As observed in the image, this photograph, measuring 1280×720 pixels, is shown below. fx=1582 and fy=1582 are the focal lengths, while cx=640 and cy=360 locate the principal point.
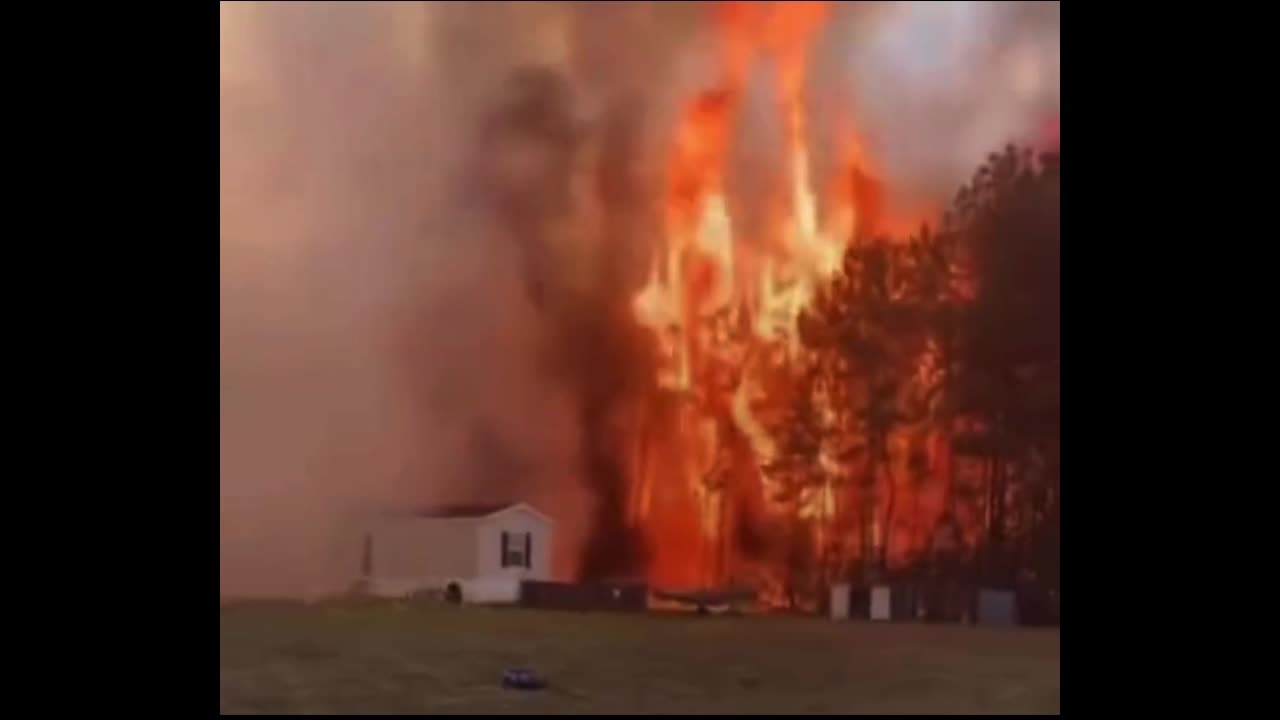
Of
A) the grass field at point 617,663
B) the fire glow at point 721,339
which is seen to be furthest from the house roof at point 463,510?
the fire glow at point 721,339

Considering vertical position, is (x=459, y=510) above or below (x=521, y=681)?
above

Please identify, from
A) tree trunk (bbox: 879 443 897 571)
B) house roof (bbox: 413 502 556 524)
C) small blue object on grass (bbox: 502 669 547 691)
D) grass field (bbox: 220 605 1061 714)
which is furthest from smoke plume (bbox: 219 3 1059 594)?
tree trunk (bbox: 879 443 897 571)

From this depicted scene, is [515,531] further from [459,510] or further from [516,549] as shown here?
[459,510]

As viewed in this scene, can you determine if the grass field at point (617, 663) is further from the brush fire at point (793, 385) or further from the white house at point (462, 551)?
the brush fire at point (793, 385)

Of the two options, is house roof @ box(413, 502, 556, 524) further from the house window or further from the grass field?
the grass field

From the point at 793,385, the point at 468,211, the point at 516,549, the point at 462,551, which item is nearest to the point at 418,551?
the point at 462,551

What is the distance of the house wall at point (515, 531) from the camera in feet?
16.8

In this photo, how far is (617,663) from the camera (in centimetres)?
514

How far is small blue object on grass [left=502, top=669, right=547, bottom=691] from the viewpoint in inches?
200

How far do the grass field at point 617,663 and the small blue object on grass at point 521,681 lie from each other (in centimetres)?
2

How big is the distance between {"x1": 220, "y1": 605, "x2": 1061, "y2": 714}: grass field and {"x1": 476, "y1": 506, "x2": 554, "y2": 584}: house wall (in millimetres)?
129

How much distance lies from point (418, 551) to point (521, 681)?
0.53 meters
